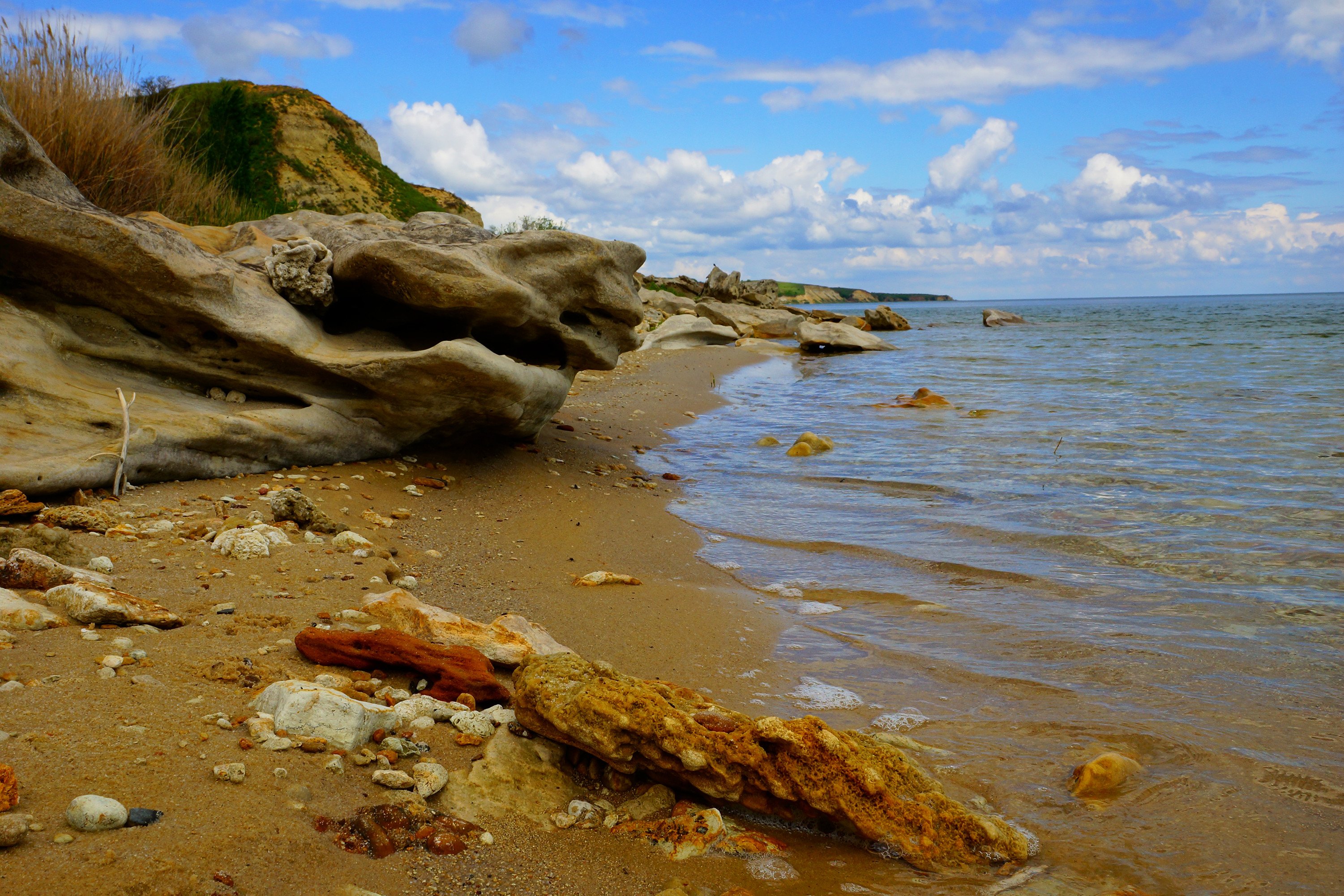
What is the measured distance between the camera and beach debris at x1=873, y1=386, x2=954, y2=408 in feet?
49.7

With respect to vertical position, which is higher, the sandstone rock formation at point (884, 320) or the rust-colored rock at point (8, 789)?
the sandstone rock formation at point (884, 320)

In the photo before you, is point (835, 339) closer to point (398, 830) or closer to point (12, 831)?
point (398, 830)

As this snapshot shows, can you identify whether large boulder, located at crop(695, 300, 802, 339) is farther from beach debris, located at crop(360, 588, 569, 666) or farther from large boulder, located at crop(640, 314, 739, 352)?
beach debris, located at crop(360, 588, 569, 666)

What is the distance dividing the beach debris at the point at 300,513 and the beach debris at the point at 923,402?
38.6 feet

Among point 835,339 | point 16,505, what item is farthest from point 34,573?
point 835,339

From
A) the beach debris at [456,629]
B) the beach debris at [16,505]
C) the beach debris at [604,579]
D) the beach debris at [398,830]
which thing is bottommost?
the beach debris at [604,579]

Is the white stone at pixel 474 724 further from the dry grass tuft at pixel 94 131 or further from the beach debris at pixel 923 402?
the beach debris at pixel 923 402

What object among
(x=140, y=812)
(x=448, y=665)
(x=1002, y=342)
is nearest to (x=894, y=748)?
(x=448, y=665)

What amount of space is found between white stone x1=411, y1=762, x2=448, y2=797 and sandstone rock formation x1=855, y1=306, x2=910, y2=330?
43177 mm

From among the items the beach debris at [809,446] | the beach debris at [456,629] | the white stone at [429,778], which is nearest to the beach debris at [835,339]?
the beach debris at [809,446]

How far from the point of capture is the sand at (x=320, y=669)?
6.89 ft

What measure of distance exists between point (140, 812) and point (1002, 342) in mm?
35232

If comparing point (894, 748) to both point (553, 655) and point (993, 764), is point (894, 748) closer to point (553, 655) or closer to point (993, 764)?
point (993, 764)

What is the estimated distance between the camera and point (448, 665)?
3.35 metres
